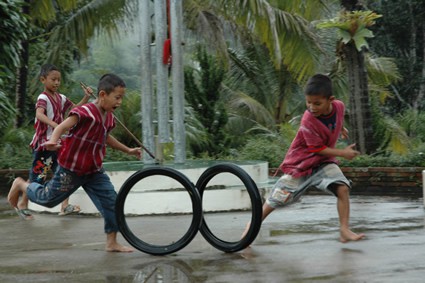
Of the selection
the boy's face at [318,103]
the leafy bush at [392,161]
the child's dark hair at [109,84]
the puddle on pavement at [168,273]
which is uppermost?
the child's dark hair at [109,84]

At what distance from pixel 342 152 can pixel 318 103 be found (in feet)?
1.55

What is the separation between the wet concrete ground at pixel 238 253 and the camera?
577 centimetres

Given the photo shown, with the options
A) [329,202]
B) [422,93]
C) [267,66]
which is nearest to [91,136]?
[329,202]

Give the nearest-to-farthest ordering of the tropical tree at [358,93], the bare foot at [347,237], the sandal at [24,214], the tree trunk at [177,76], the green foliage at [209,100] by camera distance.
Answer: the bare foot at [347,237]
the sandal at [24,214]
the tree trunk at [177,76]
the tropical tree at [358,93]
the green foliage at [209,100]

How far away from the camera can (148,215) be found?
31.4 feet

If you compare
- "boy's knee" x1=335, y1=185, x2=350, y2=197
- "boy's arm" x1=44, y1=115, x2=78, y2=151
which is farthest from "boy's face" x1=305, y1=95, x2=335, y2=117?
"boy's arm" x1=44, y1=115, x2=78, y2=151

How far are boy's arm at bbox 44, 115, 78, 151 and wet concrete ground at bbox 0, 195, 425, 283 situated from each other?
898 mm

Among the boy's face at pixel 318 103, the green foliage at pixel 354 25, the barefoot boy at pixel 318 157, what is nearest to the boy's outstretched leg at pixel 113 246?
the barefoot boy at pixel 318 157

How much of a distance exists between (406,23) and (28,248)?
25156 millimetres

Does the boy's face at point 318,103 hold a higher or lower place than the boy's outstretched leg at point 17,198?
higher

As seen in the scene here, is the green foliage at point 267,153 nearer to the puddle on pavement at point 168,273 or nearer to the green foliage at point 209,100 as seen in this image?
the green foliage at point 209,100

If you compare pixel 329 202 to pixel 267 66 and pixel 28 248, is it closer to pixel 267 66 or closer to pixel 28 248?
pixel 28 248

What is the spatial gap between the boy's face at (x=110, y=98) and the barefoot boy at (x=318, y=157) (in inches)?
60.0

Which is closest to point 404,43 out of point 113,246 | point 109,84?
point 109,84
